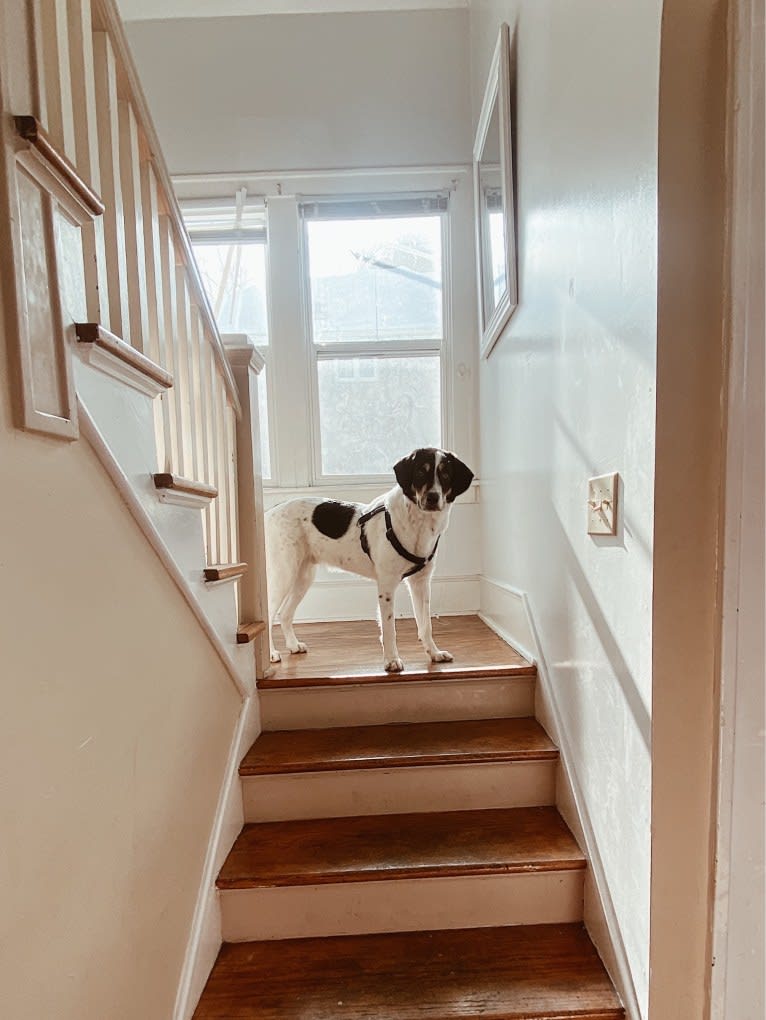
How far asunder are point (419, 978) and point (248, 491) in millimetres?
1353

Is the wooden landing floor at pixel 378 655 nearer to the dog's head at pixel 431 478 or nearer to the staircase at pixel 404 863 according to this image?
the staircase at pixel 404 863

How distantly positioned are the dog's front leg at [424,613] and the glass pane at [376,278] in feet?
4.55

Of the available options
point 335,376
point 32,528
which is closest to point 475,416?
point 335,376

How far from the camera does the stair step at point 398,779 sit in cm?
154

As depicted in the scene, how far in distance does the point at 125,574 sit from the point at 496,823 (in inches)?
47.9

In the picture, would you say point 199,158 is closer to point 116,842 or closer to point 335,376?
point 335,376

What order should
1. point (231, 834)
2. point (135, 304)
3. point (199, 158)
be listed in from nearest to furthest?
point (135, 304), point (231, 834), point (199, 158)

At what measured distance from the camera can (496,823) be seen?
59.6 inches

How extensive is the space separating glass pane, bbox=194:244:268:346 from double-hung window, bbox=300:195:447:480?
267 mm

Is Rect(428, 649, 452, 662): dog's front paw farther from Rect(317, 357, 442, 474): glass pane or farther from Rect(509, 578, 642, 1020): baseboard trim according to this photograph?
Rect(317, 357, 442, 474): glass pane

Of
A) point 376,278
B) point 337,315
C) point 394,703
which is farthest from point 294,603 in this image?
point 376,278

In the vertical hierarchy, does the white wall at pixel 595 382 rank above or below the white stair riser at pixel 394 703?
above

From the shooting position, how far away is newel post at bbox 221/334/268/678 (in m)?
1.75

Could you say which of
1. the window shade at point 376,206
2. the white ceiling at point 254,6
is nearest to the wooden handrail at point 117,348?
the window shade at point 376,206
